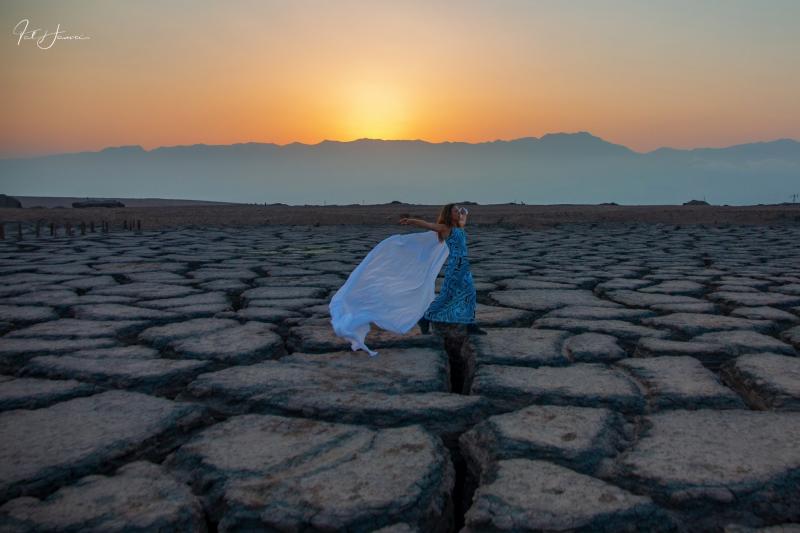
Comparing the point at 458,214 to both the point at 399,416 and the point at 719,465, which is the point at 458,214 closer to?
the point at 399,416

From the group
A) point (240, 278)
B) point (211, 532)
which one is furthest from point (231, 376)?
point (240, 278)

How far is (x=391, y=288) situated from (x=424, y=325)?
18 centimetres

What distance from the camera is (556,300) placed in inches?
114

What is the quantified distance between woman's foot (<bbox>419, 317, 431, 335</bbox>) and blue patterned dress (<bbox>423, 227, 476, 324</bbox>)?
1cm

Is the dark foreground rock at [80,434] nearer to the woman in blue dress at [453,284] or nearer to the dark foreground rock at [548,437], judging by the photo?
the dark foreground rock at [548,437]

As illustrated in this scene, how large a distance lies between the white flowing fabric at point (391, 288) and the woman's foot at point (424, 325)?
0.06 metres

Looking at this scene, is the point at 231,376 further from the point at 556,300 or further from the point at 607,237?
the point at 607,237

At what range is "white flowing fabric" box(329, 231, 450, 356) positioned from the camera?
84.1 inches

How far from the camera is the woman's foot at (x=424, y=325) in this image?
229cm

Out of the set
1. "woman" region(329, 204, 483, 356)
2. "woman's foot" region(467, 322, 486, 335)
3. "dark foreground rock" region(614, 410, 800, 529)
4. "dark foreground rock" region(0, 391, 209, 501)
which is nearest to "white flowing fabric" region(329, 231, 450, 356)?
"woman" region(329, 204, 483, 356)

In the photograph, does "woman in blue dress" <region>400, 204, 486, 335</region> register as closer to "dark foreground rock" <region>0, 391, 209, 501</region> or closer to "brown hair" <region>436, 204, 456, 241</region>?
"brown hair" <region>436, 204, 456, 241</region>

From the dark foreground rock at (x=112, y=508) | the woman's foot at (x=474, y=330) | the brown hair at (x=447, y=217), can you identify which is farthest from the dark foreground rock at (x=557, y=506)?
the brown hair at (x=447, y=217)

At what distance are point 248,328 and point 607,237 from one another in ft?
18.4

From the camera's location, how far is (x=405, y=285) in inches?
90.6
